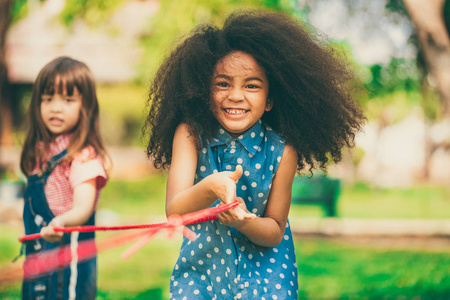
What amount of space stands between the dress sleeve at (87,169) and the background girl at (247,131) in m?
0.61

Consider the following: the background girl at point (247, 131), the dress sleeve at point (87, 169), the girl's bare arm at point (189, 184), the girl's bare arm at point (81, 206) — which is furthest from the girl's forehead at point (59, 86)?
the girl's bare arm at point (189, 184)

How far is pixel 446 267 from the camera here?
6.25 meters

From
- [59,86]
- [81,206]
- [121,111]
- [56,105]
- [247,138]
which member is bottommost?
[81,206]

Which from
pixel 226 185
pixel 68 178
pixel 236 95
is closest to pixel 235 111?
pixel 236 95

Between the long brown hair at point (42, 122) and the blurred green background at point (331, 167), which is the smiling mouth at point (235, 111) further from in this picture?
the long brown hair at point (42, 122)

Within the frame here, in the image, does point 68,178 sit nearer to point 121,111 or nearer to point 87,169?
point 87,169

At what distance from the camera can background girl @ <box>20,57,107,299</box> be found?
117 inches

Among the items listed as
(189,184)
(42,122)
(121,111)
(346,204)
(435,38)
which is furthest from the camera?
(121,111)

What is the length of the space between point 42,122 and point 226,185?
1503 millimetres

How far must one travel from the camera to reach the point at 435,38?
237 inches

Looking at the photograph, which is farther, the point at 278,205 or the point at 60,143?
→ the point at 60,143

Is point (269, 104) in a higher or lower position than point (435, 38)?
lower

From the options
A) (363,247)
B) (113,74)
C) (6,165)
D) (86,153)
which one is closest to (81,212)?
(86,153)

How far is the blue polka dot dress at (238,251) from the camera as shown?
2.30 meters
